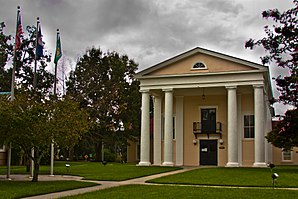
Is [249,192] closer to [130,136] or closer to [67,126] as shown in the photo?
[67,126]

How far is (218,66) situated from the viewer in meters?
34.0

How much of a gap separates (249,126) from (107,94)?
19.0 metres

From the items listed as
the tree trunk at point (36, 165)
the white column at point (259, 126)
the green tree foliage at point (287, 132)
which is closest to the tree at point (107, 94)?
the white column at point (259, 126)

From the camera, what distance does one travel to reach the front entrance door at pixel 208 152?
121 feet

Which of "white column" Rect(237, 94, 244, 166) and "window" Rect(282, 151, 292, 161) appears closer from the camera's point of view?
"white column" Rect(237, 94, 244, 166)

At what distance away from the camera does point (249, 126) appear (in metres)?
35.8

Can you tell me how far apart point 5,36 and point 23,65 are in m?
6.07

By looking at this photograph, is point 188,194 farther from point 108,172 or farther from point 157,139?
point 157,139

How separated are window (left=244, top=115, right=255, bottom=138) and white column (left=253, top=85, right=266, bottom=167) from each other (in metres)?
3.10

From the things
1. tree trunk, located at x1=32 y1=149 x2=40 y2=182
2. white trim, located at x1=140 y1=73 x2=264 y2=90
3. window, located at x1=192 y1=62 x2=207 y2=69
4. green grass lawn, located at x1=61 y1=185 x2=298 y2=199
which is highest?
window, located at x1=192 y1=62 x2=207 y2=69

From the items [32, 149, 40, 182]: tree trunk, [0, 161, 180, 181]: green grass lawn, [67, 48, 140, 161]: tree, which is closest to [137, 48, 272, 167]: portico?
[0, 161, 180, 181]: green grass lawn

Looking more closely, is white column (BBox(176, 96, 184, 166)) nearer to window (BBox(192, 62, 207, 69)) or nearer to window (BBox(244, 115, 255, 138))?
window (BBox(192, 62, 207, 69))

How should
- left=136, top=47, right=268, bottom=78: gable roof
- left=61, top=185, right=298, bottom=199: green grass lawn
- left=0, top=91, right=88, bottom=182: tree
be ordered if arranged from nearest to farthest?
left=61, top=185, right=298, bottom=199: green grass lawn < left=0, top=91, right=88, bottom=182: tree < left=136, top=47, right=268, bottom=78: gable roof

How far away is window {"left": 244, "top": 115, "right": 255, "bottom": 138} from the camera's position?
35.5 meters
